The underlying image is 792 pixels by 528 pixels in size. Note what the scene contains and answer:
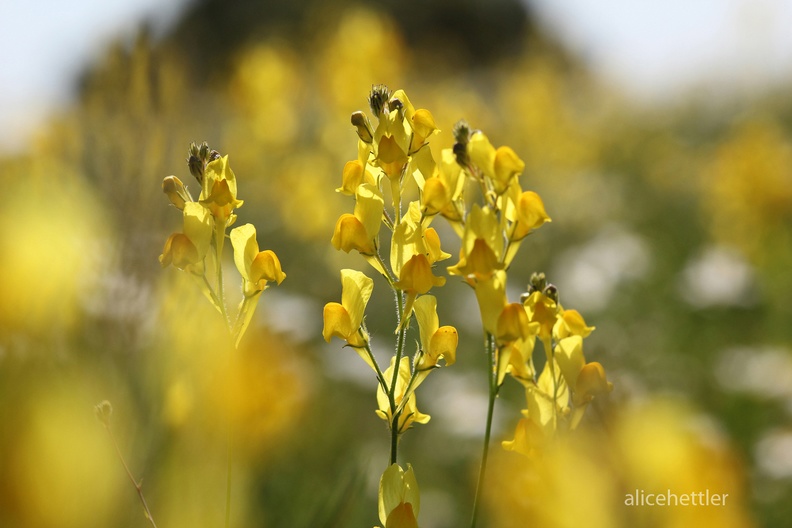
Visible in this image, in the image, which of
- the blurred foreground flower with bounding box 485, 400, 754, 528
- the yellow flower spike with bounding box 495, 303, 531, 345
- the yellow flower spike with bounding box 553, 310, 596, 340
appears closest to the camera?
the blurred foreground flower with bounding box 485, 400, 754, 528

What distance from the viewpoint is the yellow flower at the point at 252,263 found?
59cm

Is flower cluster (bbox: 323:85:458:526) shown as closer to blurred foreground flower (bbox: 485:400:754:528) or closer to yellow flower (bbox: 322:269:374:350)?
yellow flower (bbox: 322:269:374:350)

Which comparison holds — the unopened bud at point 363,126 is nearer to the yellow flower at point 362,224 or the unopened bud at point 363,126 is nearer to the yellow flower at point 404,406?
the yellow flower at point 362,224

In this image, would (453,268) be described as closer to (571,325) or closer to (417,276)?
(417,276)

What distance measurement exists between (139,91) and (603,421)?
1.72ft

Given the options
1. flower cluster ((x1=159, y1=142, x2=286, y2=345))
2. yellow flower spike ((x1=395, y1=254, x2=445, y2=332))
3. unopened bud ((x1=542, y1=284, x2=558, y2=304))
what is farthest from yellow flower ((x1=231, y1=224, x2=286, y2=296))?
unopened bud ((x1=542, y1=284, x2=558, y2=304))

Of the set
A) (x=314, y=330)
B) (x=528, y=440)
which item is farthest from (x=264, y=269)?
(x=314, y=330)

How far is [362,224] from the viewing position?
606 millimetres

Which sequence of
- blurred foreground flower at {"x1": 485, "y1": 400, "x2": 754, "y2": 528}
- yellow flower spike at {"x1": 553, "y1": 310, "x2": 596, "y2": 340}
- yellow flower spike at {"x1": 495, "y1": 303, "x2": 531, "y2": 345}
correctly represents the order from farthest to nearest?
yellow flower spike at {"x1": 553, "y1": 310, "x2": 596, "y2": 340} → yellow flower spike at {"x1": 495, "y1": 303, "x2": 531, "y2": 345} → blurred foreground flower at {"x1": 485, "y1": 400, "x2": 754, "y2": 528}

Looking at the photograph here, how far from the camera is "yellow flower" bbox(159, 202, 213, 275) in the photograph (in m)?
0.56

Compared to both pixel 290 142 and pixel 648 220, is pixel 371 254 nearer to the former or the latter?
pixel 290 142

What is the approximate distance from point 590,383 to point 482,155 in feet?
0.61

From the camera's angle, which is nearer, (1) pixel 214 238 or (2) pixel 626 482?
(2) pixel 626 482

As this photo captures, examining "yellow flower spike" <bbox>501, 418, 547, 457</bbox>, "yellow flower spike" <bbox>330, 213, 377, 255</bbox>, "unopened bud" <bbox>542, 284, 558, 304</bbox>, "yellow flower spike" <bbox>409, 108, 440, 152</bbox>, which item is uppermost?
"yellow flower spike" <bbox>409, 108, 440, 152</bbox>
